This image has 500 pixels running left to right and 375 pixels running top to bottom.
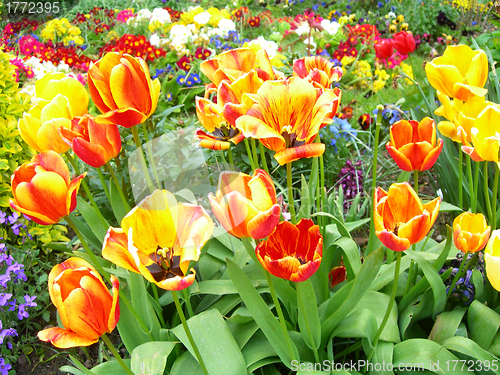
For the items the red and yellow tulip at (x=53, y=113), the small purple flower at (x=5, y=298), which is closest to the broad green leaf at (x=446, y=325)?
the red and yellow tulip at (x=53, y=113)

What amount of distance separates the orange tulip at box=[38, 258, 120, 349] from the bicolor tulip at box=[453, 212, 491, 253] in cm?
84

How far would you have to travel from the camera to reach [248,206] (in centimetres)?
81

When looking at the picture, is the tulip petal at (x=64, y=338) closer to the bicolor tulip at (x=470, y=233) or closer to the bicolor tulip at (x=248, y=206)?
the bicolor tulip at (x=248, y=206)

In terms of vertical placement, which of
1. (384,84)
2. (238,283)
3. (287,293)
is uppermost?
(238,283)

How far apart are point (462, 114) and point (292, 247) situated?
1.95 feet

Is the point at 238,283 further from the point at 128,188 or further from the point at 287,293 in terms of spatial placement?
the point at 128,188

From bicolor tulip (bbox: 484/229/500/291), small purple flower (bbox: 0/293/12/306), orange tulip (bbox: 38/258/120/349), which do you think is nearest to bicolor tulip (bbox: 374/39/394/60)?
bicolor tulip (bbox: 484/229/500/291)

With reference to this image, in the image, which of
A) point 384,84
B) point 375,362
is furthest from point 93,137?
point 384,84

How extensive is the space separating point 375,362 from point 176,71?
3391mm

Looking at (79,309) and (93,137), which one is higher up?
(93,137)

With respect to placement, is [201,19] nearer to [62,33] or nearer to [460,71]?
[62,33]

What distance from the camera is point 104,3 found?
7617mm

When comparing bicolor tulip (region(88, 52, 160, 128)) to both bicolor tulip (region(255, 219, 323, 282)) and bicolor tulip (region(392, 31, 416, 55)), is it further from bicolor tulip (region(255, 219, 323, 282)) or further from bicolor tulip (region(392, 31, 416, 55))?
bicolor tulip (region(392, 31, 416, 55))

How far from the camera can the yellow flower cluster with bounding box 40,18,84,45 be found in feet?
17.4
